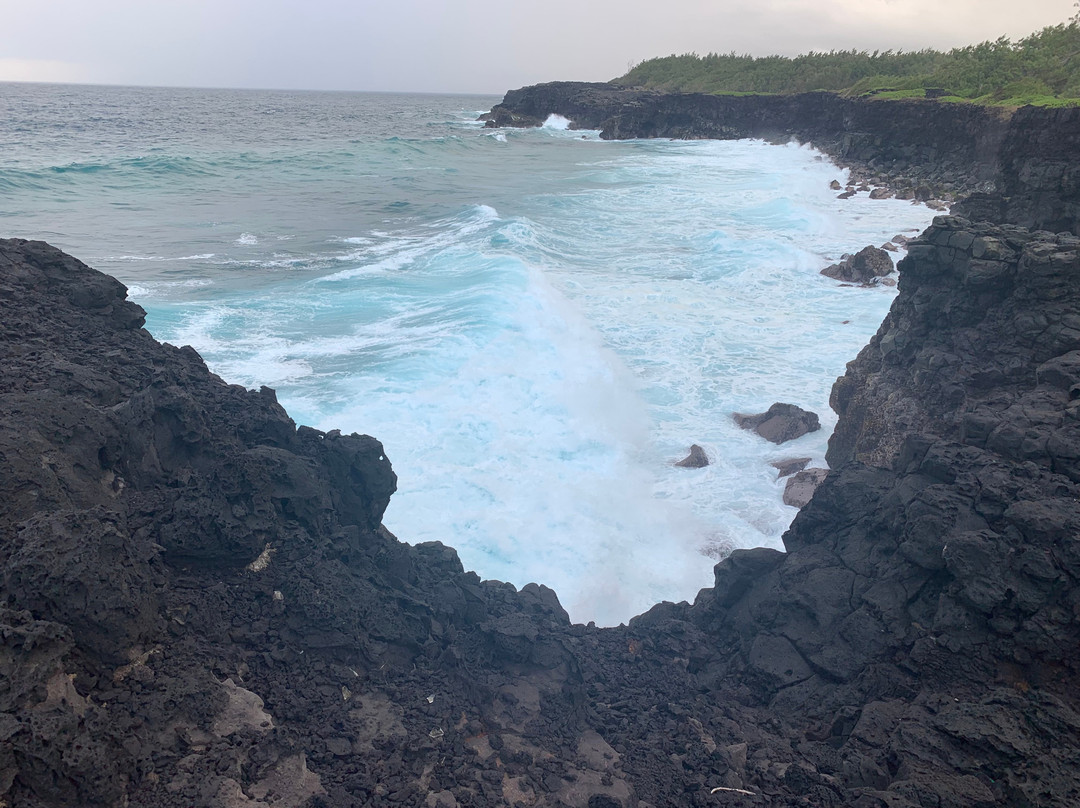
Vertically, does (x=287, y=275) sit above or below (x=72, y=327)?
below

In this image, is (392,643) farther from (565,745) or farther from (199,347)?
(199,347)

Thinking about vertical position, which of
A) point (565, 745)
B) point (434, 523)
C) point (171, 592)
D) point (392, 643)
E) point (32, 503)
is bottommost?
point (434, 523)

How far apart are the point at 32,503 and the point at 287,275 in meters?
15.7

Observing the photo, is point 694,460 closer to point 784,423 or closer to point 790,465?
point 790,465

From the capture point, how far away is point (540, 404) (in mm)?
13352

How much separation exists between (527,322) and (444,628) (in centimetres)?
1059

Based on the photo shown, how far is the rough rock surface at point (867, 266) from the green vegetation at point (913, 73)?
19.7 ft

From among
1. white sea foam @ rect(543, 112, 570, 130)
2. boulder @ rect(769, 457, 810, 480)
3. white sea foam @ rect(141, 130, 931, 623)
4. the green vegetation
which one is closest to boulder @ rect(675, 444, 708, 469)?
white sea foam @ rect(141, 130, 931, 623)

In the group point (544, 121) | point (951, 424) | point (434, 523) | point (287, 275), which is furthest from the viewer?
point (544, 121)

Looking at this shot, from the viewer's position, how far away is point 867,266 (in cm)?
2030

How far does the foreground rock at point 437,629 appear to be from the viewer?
13.6 ft

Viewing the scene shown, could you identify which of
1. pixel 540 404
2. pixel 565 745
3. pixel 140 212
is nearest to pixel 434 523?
pixel 540 404

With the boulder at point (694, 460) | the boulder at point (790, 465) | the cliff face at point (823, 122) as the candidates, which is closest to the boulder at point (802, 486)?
the boulder at point (790, 465)

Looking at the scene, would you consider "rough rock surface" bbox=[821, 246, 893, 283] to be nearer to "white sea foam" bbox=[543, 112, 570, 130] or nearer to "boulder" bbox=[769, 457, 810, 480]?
"boulder" bbox=[769, 457, 810, 480]
